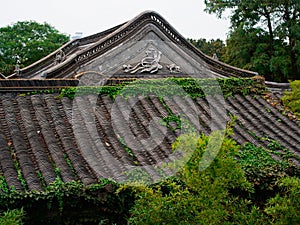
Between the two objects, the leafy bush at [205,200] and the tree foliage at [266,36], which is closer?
the leafy bush at [205,200]

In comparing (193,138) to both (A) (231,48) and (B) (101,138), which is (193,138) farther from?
(A) (231,48)

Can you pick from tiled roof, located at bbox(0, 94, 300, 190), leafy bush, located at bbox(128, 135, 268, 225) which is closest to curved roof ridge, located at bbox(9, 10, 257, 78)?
tiled roof, located at bbox(0, 94, 300, 190)

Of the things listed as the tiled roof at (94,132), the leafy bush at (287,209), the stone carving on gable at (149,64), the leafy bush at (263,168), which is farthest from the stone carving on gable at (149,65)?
the leafy bush at (287,209)

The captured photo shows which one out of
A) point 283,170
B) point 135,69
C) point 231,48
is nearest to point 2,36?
point 231,48

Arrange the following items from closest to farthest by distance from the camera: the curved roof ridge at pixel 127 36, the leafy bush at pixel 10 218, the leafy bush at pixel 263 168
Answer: the leafy bush at pixel 10 218 < the leafy bush at pixel 263 168 < the curved roof ridge at pixel 127 36

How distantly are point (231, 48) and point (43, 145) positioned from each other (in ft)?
61.3

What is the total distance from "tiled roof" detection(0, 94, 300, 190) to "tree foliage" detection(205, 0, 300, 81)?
1414cm

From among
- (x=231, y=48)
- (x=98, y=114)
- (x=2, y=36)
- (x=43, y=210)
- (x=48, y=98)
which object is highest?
(x=2, y=36)

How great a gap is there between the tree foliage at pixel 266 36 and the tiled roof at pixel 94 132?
46.4 feet

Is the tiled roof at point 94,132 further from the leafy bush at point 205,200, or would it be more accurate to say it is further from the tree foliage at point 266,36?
the tree foliage at point 266,36

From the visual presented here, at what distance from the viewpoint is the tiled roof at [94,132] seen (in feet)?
12.3

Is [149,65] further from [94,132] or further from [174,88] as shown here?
[94,132]

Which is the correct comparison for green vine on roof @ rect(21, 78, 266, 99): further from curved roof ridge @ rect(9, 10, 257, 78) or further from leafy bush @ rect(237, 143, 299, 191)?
curved roof ridge @ rect(9, 10, 257, 78)

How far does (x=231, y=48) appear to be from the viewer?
21.3m
